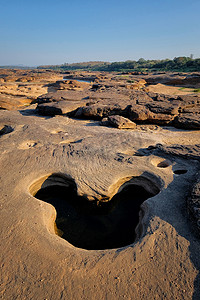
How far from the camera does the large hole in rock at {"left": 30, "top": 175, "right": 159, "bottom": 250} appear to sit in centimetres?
419

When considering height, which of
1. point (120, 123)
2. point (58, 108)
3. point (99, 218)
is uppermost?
point (58, 108)

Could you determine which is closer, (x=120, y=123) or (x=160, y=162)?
(x=160, y=162)

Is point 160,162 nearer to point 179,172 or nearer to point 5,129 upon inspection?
point 179,172

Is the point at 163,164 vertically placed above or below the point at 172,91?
below

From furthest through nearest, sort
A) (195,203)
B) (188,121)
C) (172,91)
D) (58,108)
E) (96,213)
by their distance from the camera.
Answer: (172,91)
(58,108)
(188,121)
(96,213)
(195,203)

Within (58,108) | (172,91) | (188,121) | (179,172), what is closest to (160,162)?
(179,172)

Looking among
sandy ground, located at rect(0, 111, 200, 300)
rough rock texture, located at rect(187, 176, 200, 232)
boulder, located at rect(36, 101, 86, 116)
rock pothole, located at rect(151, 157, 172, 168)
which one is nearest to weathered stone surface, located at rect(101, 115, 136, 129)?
sandy ground, located at rect(0, 111, 200, 300)

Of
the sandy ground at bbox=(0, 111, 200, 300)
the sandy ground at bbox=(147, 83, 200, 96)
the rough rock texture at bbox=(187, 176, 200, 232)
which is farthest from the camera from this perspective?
the sandy ground at bbox=(147, 83, 200, 96)

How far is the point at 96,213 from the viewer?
5.01 meters

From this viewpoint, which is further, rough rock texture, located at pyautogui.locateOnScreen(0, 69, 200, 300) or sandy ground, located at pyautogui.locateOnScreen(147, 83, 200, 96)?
sandy ground, located at pyautogui.locateOnScreen(147, 83, 200, 96)

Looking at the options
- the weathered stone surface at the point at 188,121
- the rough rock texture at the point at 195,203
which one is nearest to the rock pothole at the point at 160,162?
the rough rock texture at the point at 195,203

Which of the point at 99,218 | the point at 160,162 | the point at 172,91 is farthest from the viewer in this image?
the point at 172,91

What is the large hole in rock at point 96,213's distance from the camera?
419cm

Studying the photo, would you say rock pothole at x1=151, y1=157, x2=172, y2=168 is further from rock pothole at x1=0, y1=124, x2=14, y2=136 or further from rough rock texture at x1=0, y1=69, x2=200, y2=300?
rock pothole at x1=0, y1=124, x2=14, y2=136
